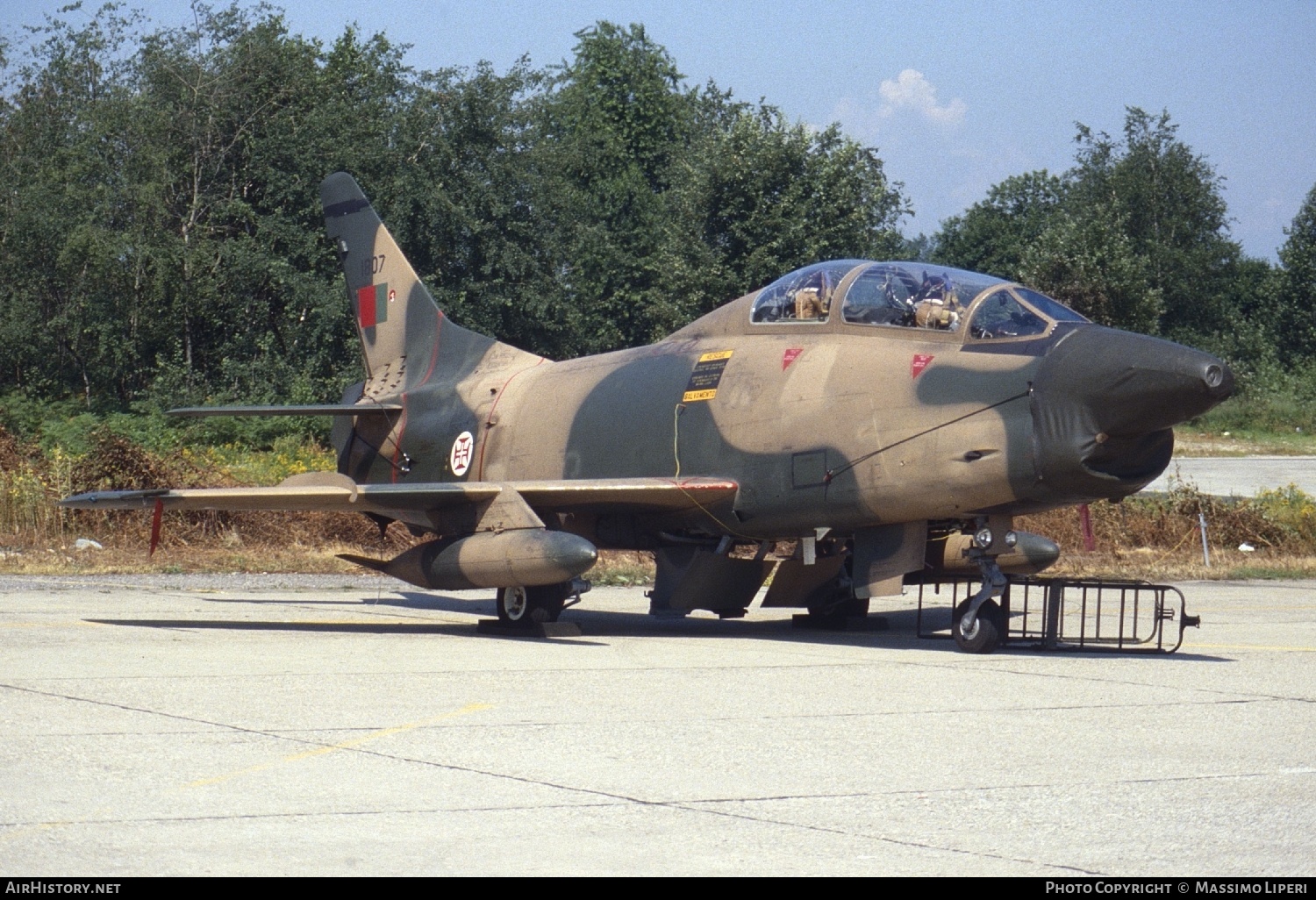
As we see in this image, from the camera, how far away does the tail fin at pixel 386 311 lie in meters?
17.2

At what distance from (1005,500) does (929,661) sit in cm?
132

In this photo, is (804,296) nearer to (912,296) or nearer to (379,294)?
(912,296)

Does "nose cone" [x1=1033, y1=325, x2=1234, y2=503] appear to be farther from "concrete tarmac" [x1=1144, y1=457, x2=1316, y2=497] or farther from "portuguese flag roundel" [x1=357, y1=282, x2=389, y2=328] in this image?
"concrete tarmac" [x1=1144, y1=457, x2=1316, y2=497]

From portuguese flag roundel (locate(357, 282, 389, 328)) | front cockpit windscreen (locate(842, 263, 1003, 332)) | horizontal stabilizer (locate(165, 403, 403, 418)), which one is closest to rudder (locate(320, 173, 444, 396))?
portuguese flag roundel (locate(357, 282, 389, 328))

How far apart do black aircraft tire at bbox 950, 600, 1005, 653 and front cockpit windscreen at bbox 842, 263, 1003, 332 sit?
2230 millimetres

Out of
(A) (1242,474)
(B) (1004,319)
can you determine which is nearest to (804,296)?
(B) (1004,319)

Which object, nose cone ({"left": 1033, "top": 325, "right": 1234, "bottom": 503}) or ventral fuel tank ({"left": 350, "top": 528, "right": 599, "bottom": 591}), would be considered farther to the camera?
ventral fuel tank ({"left": 350, "top": 528, "right": 599, "bottom": 591})

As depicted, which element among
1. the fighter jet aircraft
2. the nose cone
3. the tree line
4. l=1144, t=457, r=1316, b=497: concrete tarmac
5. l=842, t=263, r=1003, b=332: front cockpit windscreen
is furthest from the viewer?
the tree line

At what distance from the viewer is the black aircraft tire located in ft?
36.6

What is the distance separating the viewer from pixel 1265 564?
73.2 feet

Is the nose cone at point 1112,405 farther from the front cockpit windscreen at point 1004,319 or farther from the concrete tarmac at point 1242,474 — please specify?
the concrete tarmac at point 1242,474

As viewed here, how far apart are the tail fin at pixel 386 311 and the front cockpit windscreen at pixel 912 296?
232 inches

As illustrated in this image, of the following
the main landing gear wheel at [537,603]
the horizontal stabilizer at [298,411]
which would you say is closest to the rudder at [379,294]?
the horizontal stabilizer at [298,411]

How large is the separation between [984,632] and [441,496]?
15.8 feet
